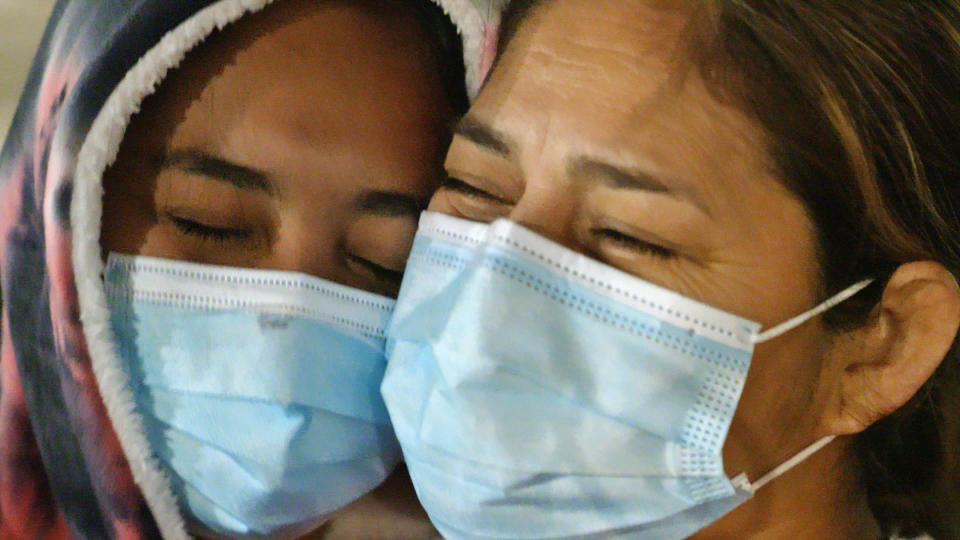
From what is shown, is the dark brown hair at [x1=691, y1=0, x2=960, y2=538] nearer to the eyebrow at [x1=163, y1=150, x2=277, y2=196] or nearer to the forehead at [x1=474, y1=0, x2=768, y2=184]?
the forehead at [x1=474, y1=0, x2=768, y2=184]

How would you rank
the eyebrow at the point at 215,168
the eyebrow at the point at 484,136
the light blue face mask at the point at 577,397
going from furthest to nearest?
1. the eyebrow at the point at 215,168
2. the eyebrow at the point at 484,136
3. the light blue face mask at the point at 577,397

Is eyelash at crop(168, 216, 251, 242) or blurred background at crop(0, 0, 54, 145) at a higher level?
blurred background at crop(0, 0, 54, 145)

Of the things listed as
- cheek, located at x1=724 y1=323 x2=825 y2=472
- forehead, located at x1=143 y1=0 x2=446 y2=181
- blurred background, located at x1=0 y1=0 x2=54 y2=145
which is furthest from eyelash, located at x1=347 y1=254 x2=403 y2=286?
blurred background, located at x1=0 y1=0 x2=54 y2=145

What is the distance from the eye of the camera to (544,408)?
2.85 feet

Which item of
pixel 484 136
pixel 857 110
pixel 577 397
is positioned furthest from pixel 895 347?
pixel 484 136

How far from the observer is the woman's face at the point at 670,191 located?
0.86 m

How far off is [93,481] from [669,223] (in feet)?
2.84

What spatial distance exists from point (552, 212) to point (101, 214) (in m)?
0.60

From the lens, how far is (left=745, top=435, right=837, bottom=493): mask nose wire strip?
3.06 ft

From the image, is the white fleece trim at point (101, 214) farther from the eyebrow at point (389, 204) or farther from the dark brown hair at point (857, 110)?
the dark brown hair at point (857, 110)

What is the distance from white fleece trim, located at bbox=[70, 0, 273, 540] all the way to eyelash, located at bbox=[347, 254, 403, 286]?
13.5 inches

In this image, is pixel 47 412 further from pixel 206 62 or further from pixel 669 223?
pixel 669 223

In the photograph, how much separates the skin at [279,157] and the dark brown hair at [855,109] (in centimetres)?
47

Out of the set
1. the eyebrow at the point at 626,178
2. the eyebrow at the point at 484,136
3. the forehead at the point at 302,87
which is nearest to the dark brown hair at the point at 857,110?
the eyebrow at the point at 626,178
